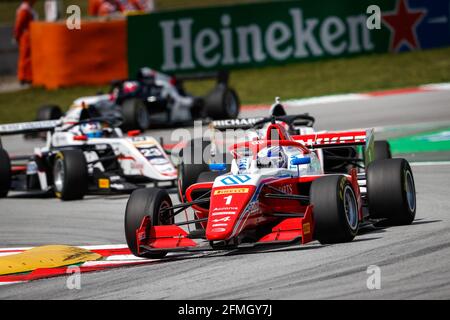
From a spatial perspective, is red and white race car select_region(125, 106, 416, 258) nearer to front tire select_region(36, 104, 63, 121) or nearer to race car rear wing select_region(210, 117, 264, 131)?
race car rear wing select_region(210, 117, 264, 131)

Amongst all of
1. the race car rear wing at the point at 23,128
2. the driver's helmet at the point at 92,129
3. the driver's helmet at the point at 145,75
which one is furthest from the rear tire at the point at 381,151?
the driver's helmet at the point at 145,75

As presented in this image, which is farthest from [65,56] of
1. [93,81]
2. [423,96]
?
[423,96]

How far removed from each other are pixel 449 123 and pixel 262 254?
11.5 m

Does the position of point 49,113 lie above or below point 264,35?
below

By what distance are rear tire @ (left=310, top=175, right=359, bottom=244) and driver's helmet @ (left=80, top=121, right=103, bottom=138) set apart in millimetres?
7397

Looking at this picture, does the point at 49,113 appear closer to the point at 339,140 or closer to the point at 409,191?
the point at 339,140

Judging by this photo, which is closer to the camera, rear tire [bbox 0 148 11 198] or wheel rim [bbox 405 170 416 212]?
wheel rim [bbox 405 170 416 212]

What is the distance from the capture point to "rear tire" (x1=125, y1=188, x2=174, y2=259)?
10.8 meters

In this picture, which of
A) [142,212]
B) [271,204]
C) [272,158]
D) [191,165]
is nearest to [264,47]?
[191,165]

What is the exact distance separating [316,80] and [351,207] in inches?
702

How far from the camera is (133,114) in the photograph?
2295 cm

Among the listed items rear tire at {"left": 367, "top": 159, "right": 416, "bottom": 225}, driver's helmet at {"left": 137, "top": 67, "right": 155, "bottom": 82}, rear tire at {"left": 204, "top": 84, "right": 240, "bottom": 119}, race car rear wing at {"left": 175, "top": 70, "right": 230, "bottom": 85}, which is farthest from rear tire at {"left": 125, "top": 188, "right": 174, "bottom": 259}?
driver's helmet at {"left": 137, "top": 67, "right": 155, "bottom": 82}

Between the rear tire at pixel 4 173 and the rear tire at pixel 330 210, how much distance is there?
7.72 m

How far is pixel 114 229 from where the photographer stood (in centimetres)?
1323
